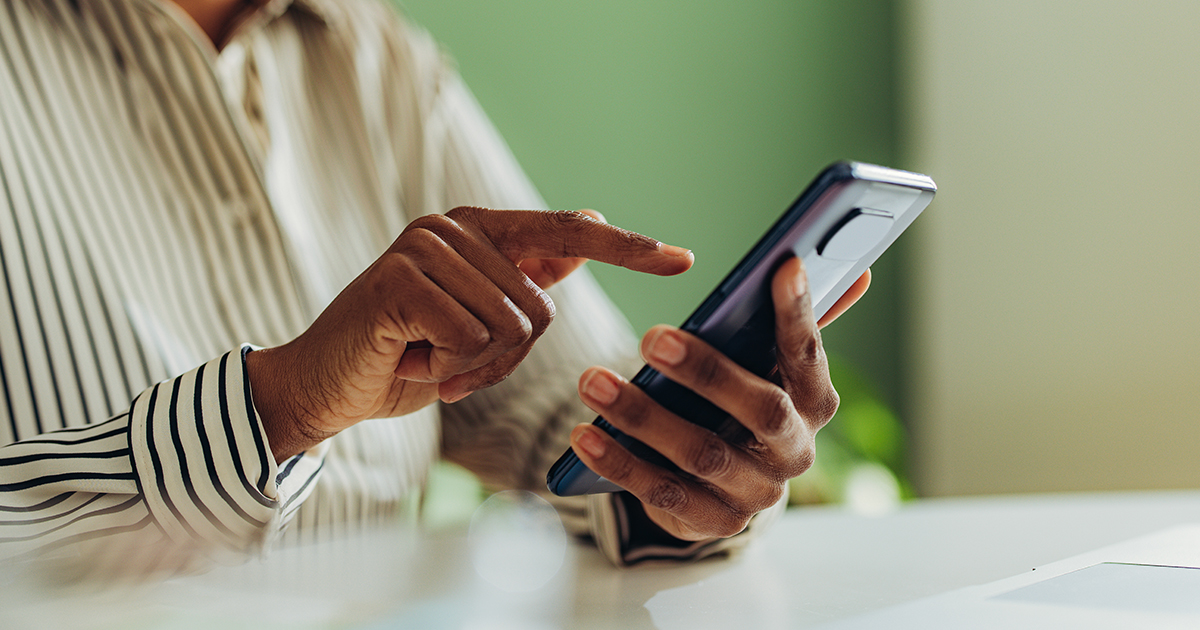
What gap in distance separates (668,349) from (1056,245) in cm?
106

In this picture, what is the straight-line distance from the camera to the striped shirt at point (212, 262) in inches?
16.8

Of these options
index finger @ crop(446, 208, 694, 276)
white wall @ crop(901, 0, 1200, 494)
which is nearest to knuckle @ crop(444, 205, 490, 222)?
index finger @ crop(446, 208, 694, 276)

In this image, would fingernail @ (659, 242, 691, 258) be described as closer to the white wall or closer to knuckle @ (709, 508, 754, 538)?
knuckle @ (709, 508, 754, 538)

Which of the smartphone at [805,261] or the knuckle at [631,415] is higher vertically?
the smartphone at [805,261]

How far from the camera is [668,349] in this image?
1.15 feet

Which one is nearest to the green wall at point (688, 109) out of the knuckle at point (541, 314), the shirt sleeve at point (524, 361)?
the shirt sleeve at point (524, 361)

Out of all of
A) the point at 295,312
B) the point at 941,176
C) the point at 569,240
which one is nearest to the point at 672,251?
the point at 569,240

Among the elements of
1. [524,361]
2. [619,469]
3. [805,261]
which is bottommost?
[524,361]

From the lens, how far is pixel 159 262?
668mm

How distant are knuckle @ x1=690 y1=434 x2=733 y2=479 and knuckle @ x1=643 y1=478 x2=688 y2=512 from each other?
21mm

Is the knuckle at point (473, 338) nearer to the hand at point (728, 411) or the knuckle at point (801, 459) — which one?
the hand at point (728, 411)

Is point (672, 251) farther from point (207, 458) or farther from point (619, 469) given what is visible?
point (207, 458)

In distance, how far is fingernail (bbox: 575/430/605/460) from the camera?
0.38 meters

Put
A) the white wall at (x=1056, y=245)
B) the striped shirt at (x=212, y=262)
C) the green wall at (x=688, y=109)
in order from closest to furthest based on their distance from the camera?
the striped shirt at (x=212, y=262) < the white wall at (x=1056, y=245) < the green wall at (x=688, y=109)
